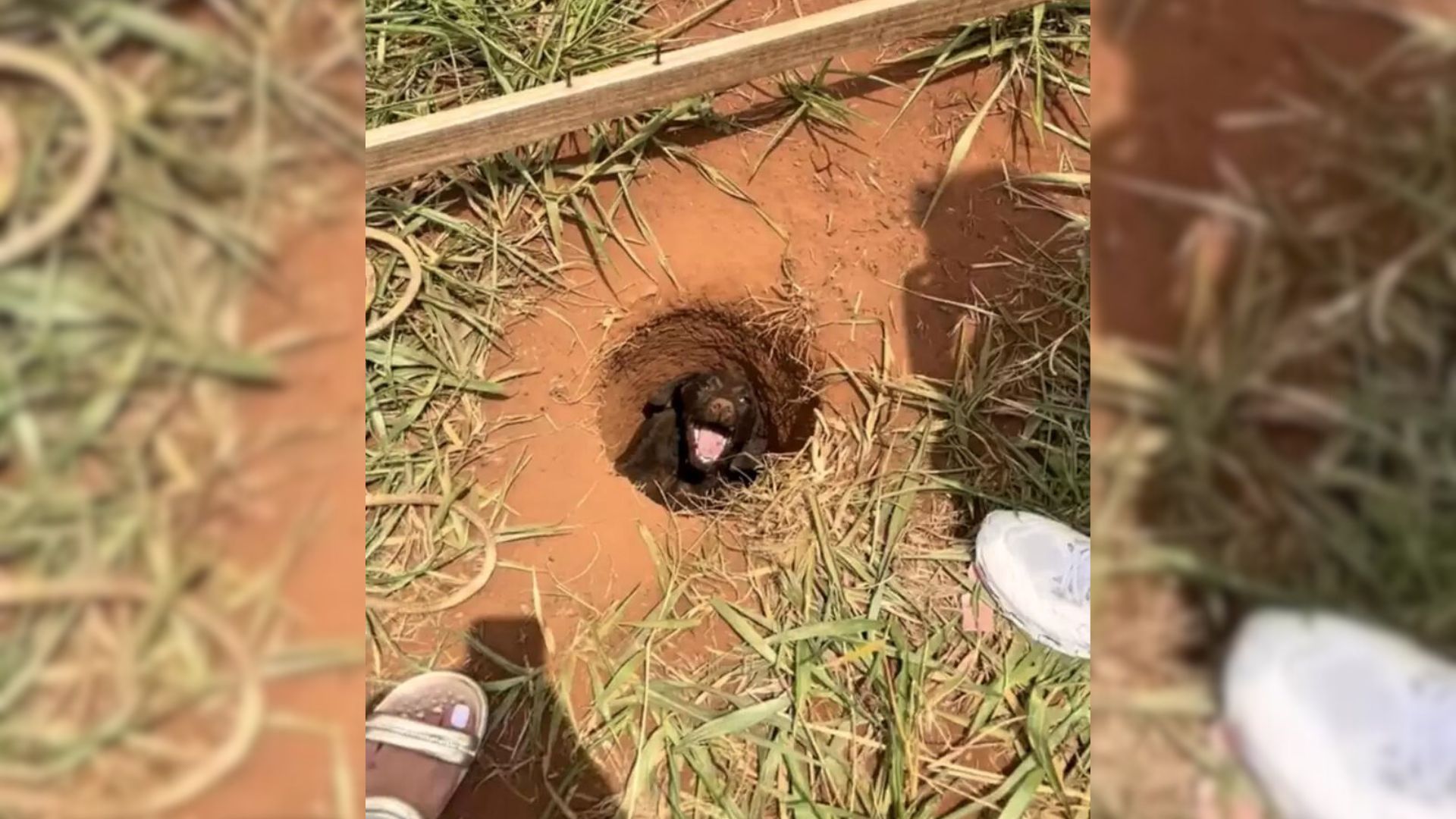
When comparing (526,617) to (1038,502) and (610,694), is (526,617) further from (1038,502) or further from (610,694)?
(1038,502)

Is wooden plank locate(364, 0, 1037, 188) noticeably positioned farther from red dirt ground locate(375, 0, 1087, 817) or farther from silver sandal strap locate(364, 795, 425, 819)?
silver sandal strap locate(364, 795, 425, 819)

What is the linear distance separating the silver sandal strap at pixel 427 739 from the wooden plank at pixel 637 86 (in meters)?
0.74

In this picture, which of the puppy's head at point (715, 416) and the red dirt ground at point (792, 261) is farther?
the puppy's head at point (715, 416)

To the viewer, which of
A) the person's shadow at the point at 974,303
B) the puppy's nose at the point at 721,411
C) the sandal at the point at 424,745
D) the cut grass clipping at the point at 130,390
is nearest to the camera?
the cut grass clipping at the point at 130,390

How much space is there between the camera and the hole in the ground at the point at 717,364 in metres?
1.68

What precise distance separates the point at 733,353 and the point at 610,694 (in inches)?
25.4

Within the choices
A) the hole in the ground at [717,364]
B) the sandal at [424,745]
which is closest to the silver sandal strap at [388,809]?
the sandal at [424,745]

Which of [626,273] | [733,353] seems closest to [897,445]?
[733,353]

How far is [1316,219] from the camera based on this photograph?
0.52 meters

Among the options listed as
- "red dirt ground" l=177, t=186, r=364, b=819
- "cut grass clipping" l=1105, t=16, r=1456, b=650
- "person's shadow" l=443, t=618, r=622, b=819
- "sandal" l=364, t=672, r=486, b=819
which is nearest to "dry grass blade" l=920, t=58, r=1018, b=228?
"person's shadow" l=443, t=618, r=622, b=819

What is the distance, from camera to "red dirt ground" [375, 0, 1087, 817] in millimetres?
1594

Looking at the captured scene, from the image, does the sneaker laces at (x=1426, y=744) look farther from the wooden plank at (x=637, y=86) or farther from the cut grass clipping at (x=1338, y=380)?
the wooden plank at (x=637, y=86)

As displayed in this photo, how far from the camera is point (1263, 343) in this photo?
20.4 inches

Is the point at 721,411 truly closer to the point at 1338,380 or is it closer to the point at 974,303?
the point at 974,303
